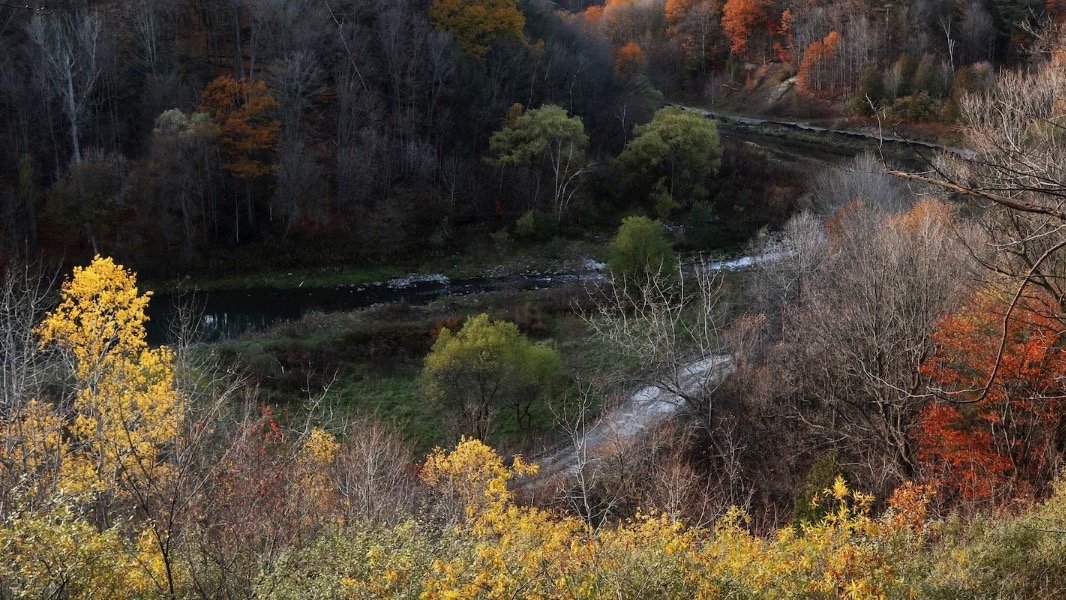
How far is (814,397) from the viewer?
60.1ft

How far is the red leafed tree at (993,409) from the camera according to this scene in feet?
43.4

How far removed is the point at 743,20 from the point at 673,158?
40.8 metres

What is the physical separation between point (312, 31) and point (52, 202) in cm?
1629

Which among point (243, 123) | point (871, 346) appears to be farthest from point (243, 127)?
point (871, 346)

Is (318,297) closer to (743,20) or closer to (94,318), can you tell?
(94,318)

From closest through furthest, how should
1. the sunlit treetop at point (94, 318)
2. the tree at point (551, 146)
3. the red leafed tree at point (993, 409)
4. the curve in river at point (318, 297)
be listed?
the red leafed tree at point (993, 409)
the sunlit treetop at point (94, 318)
the curve in river at point (318, 297)
the tree at point (551, 146)

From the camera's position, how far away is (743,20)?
7744 cm

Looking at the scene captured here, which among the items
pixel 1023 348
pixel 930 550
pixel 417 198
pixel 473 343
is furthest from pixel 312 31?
pixel 930 550

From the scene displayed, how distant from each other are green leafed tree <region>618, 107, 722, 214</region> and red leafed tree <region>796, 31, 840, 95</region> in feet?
81.8

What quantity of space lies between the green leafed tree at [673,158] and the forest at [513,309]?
24cm

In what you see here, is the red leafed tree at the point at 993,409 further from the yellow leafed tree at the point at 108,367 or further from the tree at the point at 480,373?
the yellow leafed tree at the point at 108,367

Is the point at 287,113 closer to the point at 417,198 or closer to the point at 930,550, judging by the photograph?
the point at 417,198

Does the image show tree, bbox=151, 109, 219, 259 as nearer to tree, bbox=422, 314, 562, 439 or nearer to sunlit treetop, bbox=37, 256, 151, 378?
tree, bbox=422, 314, 562, 439

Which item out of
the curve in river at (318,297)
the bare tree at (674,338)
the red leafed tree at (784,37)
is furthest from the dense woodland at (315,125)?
the red leafed tree at (784,37)
